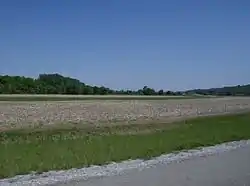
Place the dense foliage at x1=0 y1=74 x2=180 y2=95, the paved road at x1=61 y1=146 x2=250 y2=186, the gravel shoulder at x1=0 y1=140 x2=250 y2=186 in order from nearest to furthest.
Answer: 1. the paved road at x1=61 y1=146 x2=250 y2=186
2. the gravel shoulder at x1=0 y1=140 x2=250 y2=186
3. the dense foliage at x1=0 y1=74 x2=180 y2=95

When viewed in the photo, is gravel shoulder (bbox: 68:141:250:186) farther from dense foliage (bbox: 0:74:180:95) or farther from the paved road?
dense foliage (bbox: 0:74:180:95)

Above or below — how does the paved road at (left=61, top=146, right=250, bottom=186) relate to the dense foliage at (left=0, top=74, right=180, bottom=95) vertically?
below

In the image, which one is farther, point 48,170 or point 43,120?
point 43,120

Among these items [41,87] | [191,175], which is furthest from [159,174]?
[41,87]

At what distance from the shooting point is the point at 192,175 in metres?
11.0

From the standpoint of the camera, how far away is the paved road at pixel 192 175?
982cm

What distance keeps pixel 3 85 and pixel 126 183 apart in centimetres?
12066

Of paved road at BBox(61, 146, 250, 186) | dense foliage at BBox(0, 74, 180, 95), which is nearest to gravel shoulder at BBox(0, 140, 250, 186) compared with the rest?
paved road at BBox(61, 146, 250, 186)

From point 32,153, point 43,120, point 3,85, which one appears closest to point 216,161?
point 32,153

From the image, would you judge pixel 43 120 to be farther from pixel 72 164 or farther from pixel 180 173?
pixel 180 173

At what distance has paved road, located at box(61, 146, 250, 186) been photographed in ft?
32.2

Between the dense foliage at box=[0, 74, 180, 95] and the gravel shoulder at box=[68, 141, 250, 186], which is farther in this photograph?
the dense foliage at box=[0, 74, 180, 95]

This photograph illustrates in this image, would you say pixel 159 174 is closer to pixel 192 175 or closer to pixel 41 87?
pixel 192 175

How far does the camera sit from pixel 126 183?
9.77 metres
